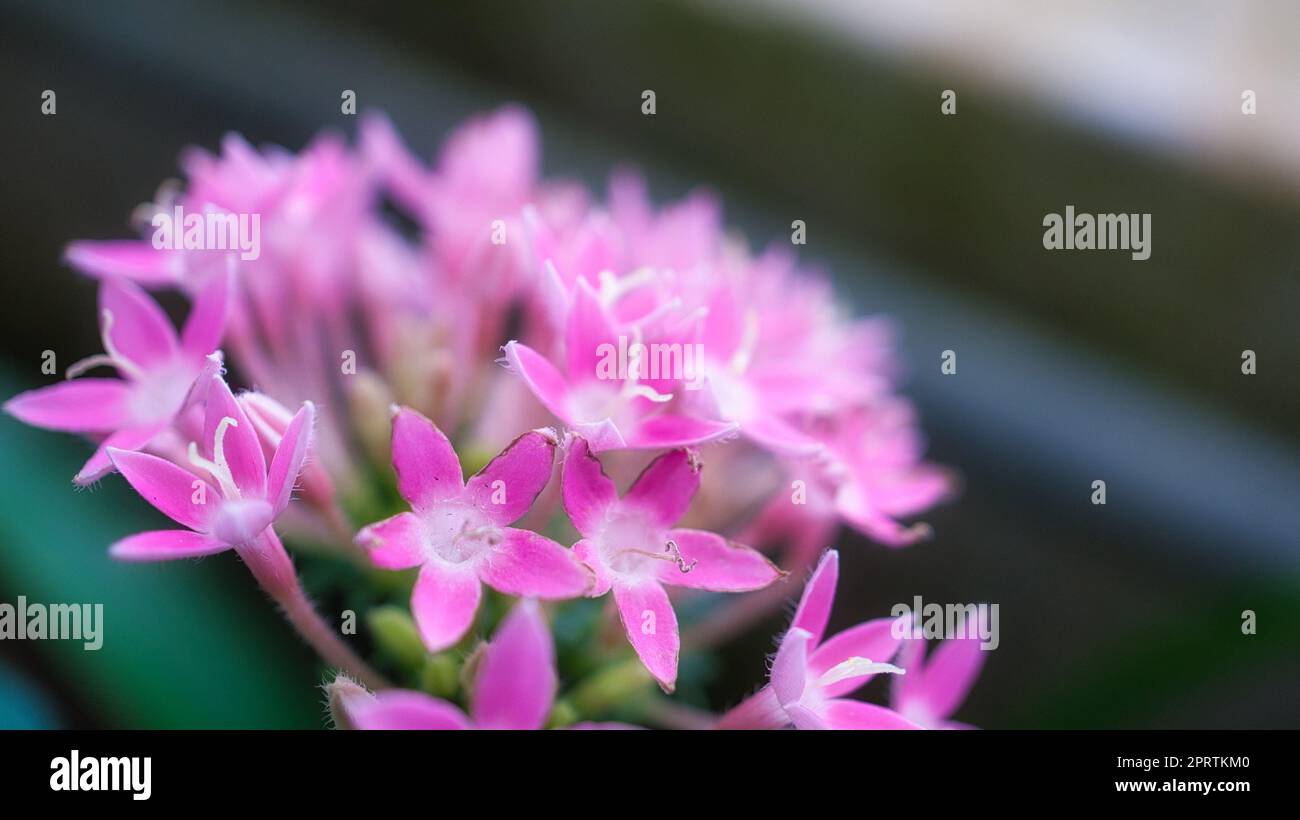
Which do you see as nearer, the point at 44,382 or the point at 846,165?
the point at 44,382

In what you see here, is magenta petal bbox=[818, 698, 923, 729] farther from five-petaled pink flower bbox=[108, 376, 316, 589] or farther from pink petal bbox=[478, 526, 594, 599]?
five-petaled pink flower bbox=[108, 376, 316, 589]

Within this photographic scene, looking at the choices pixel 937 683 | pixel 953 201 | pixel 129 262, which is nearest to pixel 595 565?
pixel 937 683

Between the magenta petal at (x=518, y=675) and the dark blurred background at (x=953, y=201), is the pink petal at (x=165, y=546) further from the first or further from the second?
the dark blurred background at (x=953, y=201)

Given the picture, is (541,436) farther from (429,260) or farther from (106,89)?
(106,89)

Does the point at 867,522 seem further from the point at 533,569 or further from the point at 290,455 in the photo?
the point at 290,455

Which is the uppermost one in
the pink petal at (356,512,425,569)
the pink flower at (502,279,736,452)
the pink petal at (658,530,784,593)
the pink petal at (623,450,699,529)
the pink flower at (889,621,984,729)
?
the pink flower at (502,279,736,452)

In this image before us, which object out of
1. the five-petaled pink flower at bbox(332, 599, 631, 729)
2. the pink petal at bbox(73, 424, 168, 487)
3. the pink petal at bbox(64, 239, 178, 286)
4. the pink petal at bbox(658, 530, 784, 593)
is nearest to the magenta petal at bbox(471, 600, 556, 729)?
the five-petaled pink flower at bbox(332, 599, 631, 729)

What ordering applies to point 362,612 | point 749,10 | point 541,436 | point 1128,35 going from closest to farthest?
point 541,436 < point 362,612 < point 1128,35 < point 749,10
